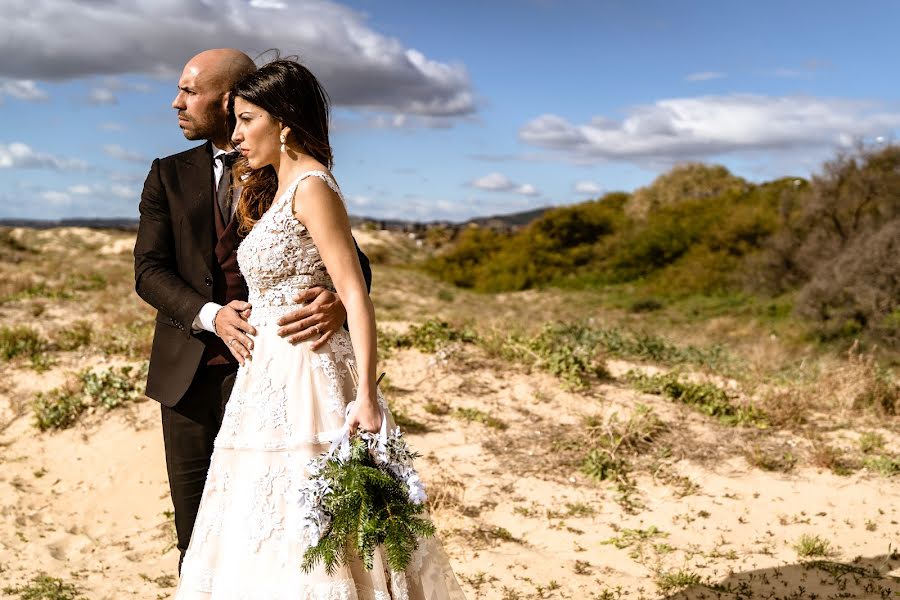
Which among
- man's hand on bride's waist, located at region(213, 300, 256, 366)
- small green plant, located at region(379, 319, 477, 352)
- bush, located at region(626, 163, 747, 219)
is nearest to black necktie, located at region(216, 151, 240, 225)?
man's hand on bride's waist, located at region(213, 300, 256, 366)

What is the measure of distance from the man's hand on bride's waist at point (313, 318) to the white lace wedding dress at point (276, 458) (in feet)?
0.12

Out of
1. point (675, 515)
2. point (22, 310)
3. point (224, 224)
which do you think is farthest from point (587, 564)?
point (22, 310)

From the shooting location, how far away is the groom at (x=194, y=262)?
3.03m

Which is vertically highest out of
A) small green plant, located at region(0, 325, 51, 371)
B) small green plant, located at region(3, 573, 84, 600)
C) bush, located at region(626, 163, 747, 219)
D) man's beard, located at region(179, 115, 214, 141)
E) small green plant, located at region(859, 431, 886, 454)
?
bush, located at region(626, 163, 747, 219)

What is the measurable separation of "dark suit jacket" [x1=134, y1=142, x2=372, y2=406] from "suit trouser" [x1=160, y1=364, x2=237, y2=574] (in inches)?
3.1

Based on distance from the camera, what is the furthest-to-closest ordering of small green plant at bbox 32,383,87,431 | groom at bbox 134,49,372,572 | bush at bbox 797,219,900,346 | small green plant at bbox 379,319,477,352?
bush at bbox 797,219,900,346
small green plant at bbox 379,319,477,352
small green plant at bbox 32,383,87,431
groom at bbox 134,49,372,572

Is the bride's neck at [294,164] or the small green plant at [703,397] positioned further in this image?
the small green plant at [703,397]

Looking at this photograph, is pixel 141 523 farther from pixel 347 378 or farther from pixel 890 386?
pixel 890 386

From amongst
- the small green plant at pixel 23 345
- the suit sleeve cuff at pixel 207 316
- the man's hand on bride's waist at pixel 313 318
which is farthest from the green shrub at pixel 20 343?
the man's hand on bride's waist at pixel 313 318

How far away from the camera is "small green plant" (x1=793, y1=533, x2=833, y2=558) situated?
4496 mm

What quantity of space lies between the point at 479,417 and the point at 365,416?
3.85m

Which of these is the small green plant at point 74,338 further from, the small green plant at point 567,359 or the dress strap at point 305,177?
→ the dress strap at point 305,177

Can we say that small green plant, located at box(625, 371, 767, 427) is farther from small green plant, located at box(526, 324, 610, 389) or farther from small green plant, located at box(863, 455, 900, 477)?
small green plant, located at box(863, 455, 900, 477)

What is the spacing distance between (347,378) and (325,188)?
610 millimetres
